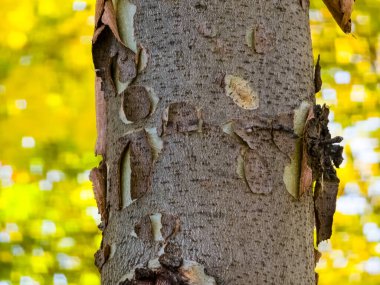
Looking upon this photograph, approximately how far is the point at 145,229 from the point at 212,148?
0.44ft

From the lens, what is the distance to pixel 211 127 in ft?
3.44

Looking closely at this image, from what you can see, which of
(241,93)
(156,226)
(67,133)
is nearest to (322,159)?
(241,93)

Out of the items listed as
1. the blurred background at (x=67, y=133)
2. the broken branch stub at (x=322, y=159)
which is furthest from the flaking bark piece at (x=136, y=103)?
the blurred background at (x=67, y=133)

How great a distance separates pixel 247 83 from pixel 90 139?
2732 millimetres

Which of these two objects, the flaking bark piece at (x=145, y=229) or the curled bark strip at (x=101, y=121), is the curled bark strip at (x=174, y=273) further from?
the curled bark strip at (x=101, y=121)

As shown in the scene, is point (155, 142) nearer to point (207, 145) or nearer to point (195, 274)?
point (207, 145)

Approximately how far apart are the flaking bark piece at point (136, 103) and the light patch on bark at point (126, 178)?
51 millimetres

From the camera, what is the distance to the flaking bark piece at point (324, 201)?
1.13m

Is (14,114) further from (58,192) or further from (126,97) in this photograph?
(126,97)

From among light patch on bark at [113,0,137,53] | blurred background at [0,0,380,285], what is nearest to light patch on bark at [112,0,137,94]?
light patch on bark at [113,0,137,53]

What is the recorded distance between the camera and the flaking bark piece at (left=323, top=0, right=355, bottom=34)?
1.30 meters

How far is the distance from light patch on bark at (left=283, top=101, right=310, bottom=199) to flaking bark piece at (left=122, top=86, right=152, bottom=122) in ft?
0.66

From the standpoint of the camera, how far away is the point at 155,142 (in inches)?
41.7

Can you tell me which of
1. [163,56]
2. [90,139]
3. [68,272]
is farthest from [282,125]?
[68,272]
